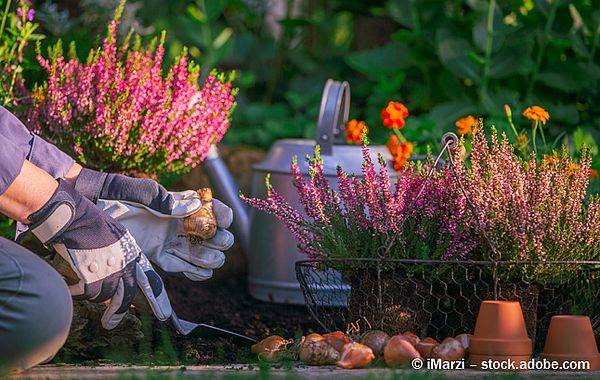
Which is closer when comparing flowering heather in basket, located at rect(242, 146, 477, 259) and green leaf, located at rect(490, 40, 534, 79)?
flowering heather in basket, located at rect(242, 146, 477, 259)

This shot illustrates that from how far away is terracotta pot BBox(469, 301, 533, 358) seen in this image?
6.38ft

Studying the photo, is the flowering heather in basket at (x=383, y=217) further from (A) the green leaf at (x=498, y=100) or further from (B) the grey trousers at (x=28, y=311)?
(A) the green leaf at (x=498, y=100)

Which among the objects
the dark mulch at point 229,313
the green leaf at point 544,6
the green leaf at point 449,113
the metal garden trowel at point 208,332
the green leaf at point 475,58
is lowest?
the dark mulch at point 229,313

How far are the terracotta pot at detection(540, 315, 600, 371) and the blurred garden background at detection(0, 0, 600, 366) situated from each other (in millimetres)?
1144

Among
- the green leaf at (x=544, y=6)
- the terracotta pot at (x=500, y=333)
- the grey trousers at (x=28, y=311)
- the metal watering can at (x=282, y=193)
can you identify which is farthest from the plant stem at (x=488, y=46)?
the grey trousers at (x=28, y=311)

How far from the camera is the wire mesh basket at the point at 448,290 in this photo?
2.19 meters

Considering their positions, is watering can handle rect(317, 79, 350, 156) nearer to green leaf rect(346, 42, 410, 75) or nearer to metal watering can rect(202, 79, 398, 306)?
metal watering can rect(202, 79, 398, 306)

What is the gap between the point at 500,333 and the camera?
195cm

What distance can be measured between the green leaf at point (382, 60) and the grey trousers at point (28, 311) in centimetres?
250

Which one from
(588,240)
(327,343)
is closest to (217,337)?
(327,343)

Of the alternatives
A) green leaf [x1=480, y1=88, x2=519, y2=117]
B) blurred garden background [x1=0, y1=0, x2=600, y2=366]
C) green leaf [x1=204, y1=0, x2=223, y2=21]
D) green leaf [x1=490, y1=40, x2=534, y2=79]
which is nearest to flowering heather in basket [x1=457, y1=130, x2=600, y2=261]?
blurred garden background [x1=0, y1=0, x2=600, y2=366]

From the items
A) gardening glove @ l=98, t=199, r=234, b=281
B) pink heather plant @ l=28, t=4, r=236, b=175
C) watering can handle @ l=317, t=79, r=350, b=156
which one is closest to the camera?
gardening glove @ l=98, t=199, r=234, b=281

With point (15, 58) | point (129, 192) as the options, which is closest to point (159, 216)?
point (129, 192)

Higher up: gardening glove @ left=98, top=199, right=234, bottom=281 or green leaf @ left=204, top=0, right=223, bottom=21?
green leaf @ left=204, top=0, right=223, bottom=21
